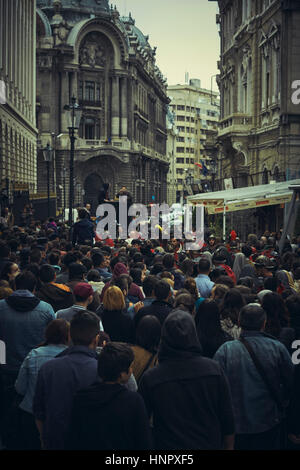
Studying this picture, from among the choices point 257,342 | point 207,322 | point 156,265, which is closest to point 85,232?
point 156,265

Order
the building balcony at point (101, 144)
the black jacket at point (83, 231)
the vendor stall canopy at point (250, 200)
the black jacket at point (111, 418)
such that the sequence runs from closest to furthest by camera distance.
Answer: the black jacket at point (111, 418) < the black jacket at point (83, 231) < the vendor stall canopy at point (250, 200) < the building balcony at point (101, 144)

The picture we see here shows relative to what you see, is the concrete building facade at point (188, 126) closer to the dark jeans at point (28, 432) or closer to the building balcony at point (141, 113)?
the building balcony at point (141, 113)

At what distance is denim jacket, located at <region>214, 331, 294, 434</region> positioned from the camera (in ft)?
16.3

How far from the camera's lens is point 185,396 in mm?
4184

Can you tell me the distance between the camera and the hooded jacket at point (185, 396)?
4168 mm

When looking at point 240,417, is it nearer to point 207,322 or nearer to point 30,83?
point 207,322

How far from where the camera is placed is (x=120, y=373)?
413 cm

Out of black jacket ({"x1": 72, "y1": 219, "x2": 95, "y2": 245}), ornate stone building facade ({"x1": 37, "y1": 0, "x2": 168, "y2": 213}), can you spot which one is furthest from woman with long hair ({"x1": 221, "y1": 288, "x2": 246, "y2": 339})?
ornate stone building facade ({"x1": 37, "y1": 0, "x2": 168, "y2": 213})

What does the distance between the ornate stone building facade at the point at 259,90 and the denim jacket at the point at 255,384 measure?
20.7 meters

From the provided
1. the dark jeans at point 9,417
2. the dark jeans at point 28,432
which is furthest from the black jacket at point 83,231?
the dark jeans at point 28,432

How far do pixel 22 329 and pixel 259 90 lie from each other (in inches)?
1178

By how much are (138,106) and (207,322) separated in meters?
75.5

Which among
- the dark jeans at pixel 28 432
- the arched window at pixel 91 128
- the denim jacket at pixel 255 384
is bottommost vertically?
the dark jeans at pixel 28 432

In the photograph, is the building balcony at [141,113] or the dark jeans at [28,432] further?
the building balcony at [141,113]
